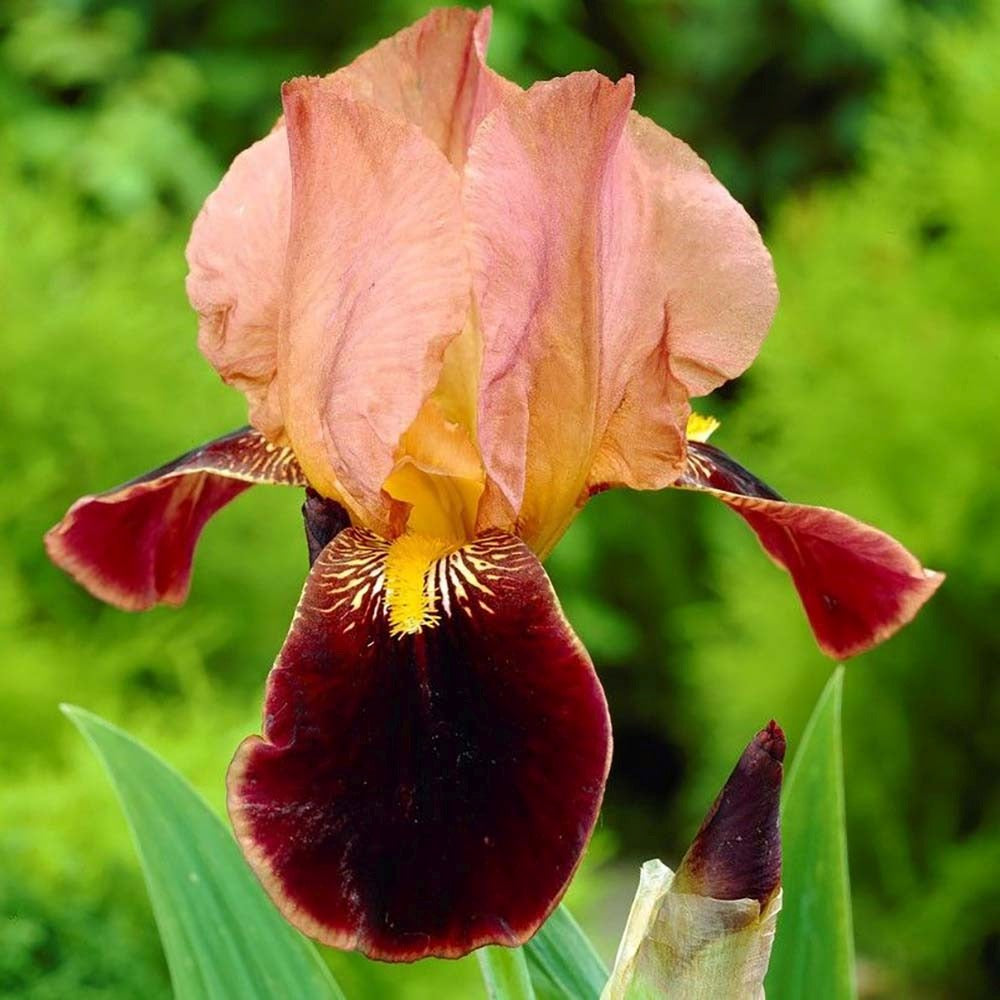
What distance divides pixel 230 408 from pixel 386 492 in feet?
5.78

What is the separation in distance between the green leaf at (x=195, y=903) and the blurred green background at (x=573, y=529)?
60 cm

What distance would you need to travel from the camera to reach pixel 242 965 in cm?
94

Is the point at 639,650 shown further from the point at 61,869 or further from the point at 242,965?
the point at 242,965

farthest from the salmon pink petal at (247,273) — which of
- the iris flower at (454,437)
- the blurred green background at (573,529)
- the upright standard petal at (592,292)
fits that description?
the blurred green background at (573,529)

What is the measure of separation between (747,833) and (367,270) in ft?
1.01

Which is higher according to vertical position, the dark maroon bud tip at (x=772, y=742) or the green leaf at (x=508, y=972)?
the dark maroon bud tip at (x=772, y=742)

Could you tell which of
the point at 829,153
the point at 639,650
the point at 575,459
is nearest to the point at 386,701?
the point at 575,459

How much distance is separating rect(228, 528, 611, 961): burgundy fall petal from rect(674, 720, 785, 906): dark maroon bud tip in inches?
3.9

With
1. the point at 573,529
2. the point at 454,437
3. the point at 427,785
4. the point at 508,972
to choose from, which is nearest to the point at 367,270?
the point at 454,437

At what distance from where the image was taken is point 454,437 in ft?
2.60

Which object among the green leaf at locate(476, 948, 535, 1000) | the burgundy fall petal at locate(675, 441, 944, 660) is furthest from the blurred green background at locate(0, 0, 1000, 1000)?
the burgundy fall petal at locate(675, 441, 944, 660)

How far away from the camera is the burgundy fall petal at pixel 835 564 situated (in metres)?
0.79

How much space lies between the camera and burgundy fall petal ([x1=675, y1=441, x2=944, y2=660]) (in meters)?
0.79

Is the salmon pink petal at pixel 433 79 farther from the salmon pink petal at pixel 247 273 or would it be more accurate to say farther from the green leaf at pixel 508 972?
the green leaf at pixel 508 972
